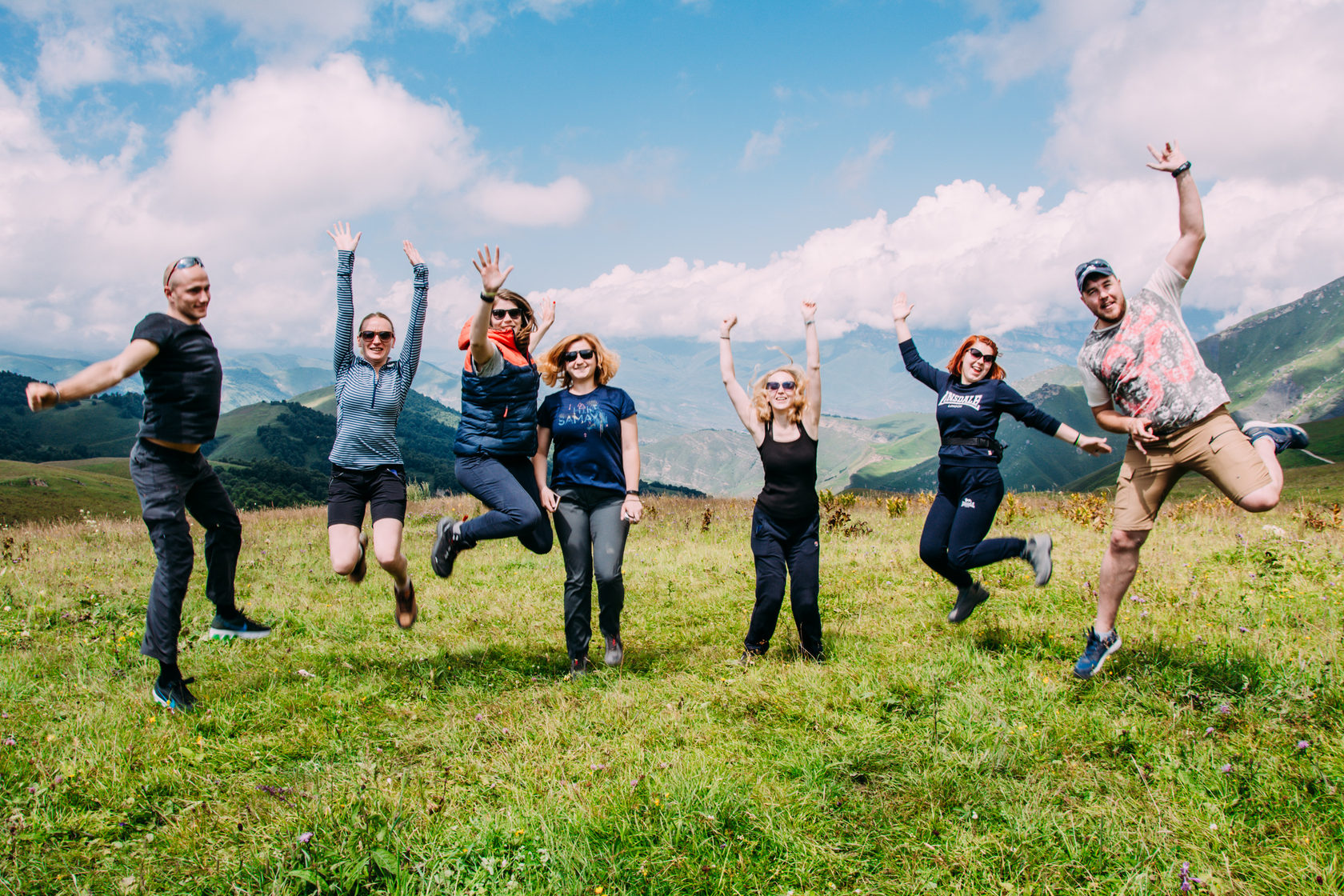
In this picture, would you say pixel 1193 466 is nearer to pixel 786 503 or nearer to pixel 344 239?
pixel 786 503

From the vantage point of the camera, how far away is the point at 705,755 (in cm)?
417

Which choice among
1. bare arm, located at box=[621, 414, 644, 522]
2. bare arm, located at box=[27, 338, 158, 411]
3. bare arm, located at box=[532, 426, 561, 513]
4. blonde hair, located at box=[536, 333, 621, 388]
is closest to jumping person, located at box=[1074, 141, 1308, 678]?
bare arm, located at box=[621, 414, 644, 522]

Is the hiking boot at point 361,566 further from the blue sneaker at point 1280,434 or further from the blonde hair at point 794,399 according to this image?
the blue sneaker at point 1280,434

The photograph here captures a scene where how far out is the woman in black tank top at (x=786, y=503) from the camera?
5.96m

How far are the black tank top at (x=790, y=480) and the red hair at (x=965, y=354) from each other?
6.31 feet

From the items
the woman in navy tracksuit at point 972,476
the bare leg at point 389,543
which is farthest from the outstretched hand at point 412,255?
the woman in navy tracksuit at point 972,476

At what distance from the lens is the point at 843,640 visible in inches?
255

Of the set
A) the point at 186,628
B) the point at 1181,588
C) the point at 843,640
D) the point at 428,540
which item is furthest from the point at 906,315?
the point at 428,540

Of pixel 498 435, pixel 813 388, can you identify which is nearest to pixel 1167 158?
pixel 813 388

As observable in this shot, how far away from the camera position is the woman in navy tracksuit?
254 inches

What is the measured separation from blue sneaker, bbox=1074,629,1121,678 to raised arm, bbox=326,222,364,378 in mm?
6314

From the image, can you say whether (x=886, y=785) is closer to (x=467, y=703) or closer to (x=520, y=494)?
(x=467, y=703)

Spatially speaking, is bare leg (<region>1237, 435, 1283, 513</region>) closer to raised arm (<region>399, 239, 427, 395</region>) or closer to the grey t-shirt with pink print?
the grey t-shirt with pink print

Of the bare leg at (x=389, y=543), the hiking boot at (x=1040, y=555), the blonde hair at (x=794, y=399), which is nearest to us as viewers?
the bare leg at (x=389, y=543)
